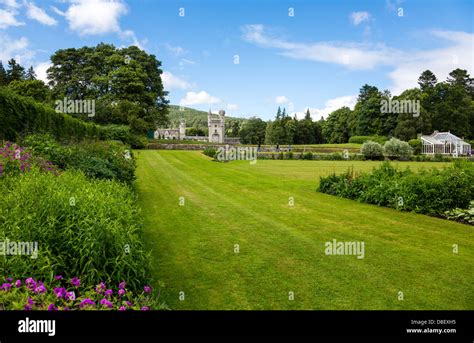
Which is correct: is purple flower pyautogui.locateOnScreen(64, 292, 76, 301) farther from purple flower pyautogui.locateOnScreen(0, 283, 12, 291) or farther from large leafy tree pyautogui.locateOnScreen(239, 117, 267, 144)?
large leafy tree pyautogui.locateOnScreen(239, 117, 267, 144)

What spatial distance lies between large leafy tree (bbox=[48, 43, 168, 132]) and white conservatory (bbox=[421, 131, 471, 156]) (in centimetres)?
3888

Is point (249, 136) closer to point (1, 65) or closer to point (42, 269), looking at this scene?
point (1, 65)

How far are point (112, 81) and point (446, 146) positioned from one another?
46.5 meters

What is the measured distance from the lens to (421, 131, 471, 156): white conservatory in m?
50.1

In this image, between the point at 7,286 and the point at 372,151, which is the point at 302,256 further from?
the point at 372,151

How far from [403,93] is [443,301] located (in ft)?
213

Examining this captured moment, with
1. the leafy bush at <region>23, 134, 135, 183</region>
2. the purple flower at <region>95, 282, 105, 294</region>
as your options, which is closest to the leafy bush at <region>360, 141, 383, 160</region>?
the leafy bush at <region>23, 134, 135, 183</region>

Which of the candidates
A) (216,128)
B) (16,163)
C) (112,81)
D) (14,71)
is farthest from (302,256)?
(216,128)

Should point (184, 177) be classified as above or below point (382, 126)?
below

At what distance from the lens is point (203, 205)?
1023 cm

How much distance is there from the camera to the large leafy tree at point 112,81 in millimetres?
42688
